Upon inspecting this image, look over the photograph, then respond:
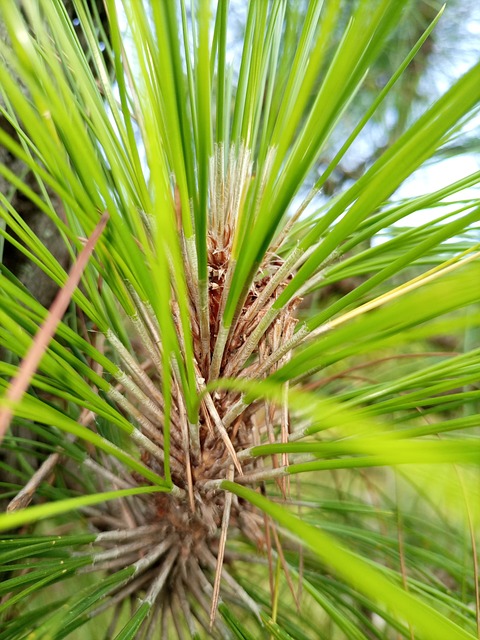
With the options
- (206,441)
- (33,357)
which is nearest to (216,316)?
(206,441)

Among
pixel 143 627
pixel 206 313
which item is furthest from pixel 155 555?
pixel 206 313

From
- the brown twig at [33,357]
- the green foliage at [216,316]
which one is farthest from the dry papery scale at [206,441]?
the brown twig at [33,357]

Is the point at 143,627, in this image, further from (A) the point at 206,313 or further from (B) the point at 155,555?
(A) the point at 206,313

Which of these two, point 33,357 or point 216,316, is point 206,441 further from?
point 33,357

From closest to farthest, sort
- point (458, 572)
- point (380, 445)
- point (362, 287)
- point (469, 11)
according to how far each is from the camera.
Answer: point (380, 445) < point (362, 287) < point (458, 572) < point (469, 11)

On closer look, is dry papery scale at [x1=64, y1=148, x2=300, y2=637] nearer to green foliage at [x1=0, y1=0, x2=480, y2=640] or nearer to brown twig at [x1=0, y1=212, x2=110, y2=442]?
green foliage at [x1=0, y1=0, x2=480, y2=640]

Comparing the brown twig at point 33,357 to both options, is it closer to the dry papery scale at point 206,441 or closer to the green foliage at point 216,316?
the green foliage at point 216,316

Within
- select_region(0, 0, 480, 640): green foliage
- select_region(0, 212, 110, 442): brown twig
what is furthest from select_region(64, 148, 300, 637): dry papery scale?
select_region(0, 212, 110, 442): brown twig
